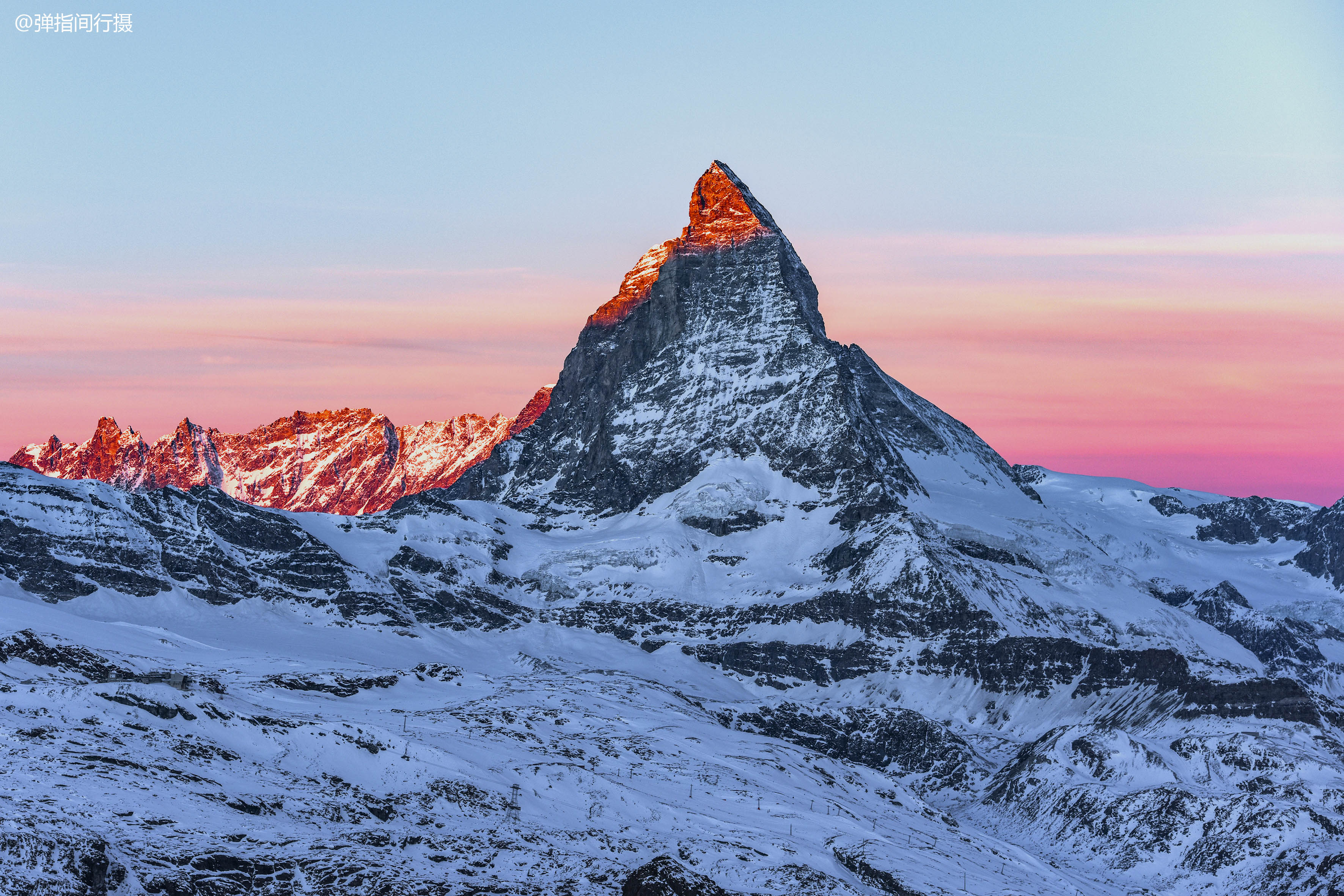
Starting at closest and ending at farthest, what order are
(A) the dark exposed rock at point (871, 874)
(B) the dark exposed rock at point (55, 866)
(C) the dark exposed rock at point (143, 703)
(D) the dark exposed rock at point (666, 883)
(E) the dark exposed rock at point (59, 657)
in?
1. (B) the dark exposed rock at point (55, 866)
2. (D) the dark exposed rock at point (666, 883)
3. (C) the dark exposed rock at point (143, 703)
4. (A) the dark exposed rock at point (871, 874)
5. (E) the dark exposed rock at point (59, 657)

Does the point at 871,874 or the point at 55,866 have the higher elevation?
the point at 55,866

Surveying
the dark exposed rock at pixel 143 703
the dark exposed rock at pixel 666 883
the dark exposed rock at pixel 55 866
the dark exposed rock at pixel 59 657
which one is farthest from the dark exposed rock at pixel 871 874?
the dark exposed rock at pixel 55 866

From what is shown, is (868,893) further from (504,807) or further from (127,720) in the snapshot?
(127,720)

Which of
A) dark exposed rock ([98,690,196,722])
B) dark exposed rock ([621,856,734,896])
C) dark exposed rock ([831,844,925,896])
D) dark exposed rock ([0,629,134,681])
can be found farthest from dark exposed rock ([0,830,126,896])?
dark exposed rock ([831,844,925,896])

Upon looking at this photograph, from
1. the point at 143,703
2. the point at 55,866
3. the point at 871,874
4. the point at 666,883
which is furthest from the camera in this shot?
the point at 871,874

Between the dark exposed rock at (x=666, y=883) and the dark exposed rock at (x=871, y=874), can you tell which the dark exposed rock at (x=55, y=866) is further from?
the dark exposed rock at (x=871, y=874)

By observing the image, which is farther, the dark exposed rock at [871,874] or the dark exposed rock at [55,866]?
the dark exposed rock at [871,874]

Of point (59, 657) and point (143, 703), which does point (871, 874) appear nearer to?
point (143, 703)

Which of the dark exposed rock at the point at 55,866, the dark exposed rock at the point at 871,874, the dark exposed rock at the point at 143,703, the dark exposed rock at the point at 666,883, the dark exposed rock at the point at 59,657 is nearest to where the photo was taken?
the dark exposed rock at the point at 55,866

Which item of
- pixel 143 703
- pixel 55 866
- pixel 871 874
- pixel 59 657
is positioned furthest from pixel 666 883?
pixel 59 657

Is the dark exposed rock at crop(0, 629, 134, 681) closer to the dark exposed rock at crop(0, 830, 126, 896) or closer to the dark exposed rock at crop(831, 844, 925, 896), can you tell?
the dark exposed rock at crop(0, 830, 126, 896)

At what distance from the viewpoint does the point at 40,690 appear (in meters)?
143

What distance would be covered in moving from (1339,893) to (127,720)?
137 metres

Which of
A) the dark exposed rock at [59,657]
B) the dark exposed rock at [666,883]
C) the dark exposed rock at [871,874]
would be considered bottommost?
the dark exposed rock at [871,874]
